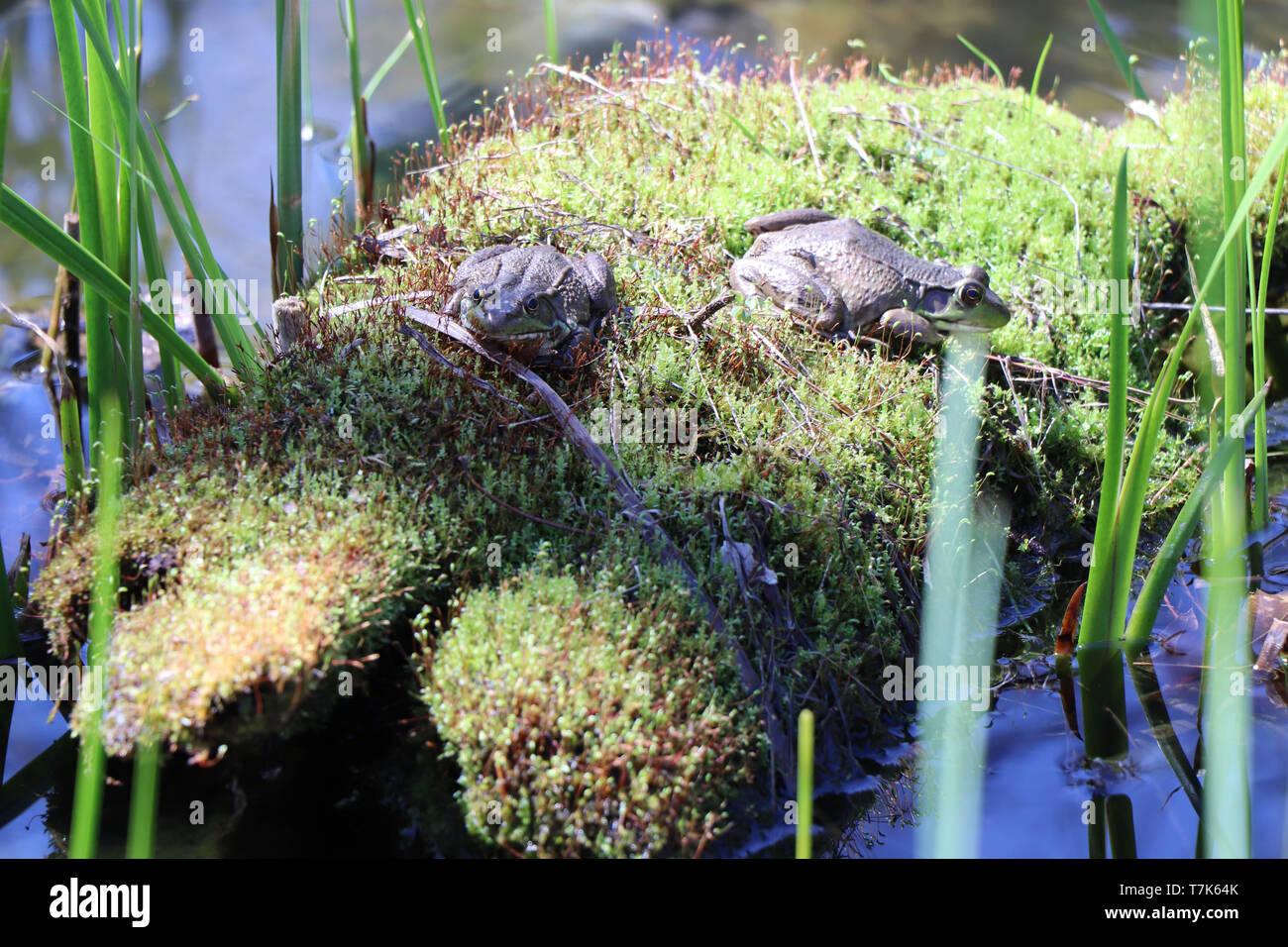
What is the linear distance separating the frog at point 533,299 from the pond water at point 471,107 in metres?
2.62

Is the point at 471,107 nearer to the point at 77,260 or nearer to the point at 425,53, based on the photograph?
the point at 425,53

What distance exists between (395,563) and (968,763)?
260 centimetres

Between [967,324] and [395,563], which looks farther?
[967,324]

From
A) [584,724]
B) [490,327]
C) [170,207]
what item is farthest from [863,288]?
[170,207]

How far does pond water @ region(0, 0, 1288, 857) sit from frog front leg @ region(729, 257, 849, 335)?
224cm

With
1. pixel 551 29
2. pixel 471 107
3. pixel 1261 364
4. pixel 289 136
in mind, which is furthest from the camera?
pixel 471 107

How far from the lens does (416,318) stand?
4699mm

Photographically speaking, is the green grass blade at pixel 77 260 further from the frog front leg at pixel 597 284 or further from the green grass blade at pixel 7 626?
the frog front leg at pixel 597 284

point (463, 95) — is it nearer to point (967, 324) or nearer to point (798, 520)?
point (967, 324)

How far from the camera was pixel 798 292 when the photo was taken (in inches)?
206

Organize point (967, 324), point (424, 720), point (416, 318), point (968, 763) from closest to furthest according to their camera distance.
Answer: point (424, 720) → point (968, 763) → point (416, 318) → point (967, 324)

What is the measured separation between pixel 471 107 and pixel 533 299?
6.33m
